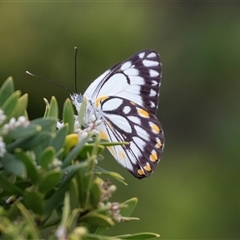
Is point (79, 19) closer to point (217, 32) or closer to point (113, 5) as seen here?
point (113, 5)

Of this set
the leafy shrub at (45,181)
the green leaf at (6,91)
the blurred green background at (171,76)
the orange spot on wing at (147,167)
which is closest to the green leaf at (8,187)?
Answer: the leafy shrub at (45,181)

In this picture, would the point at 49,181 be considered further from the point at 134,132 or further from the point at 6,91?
the point at 134,132

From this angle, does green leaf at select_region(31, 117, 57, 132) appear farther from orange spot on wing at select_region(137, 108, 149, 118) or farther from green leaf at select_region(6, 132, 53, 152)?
orange spot on wing at select_region(137, 108, 149, 118)

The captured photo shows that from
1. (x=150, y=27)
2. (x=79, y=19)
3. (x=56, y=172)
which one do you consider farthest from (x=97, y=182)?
(x=150, y=27)

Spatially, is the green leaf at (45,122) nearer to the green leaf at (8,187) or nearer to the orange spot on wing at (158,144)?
the green leaf at (8,187)

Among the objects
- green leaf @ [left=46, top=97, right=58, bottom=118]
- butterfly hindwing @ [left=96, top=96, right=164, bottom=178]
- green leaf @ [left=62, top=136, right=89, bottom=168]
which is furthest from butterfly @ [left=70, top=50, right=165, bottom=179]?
green leaf @ [left=62, top=136, right=89, bottom=168]
